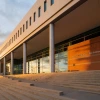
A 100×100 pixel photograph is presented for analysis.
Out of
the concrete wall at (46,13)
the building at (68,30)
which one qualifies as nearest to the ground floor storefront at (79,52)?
the building at (68,30)

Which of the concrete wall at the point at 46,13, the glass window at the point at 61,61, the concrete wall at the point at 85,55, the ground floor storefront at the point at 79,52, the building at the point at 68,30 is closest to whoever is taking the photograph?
the concrete wall at the point at 46,13

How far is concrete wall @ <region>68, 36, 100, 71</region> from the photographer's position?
72.9ft

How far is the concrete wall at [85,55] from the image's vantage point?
22219 mm

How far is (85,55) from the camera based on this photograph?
24.2 meters

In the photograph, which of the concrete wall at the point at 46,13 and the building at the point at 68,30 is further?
the building at the point at 68,30

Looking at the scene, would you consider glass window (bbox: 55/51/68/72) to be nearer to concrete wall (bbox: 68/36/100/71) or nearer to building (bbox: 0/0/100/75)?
building (bbox: 0/0/100/75)

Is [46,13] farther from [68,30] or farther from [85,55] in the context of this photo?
[85,55]

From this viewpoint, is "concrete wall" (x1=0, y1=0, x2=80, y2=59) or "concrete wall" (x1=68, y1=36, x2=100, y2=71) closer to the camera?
"concrete wall" (x1=0, y1=0, x2=80, y2=59)

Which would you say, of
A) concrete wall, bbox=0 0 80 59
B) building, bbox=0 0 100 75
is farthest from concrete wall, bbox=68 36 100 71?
concrete wall, bbox=0 0 80 59

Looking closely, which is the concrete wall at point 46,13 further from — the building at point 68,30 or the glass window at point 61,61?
the glass window at point 61,61

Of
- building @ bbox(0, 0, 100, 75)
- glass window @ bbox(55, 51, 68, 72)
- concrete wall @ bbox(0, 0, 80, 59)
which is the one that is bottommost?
glass window @ bbox(55, 51, 68, 72)

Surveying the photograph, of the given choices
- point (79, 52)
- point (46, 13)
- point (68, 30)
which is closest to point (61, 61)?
point (79, 52)

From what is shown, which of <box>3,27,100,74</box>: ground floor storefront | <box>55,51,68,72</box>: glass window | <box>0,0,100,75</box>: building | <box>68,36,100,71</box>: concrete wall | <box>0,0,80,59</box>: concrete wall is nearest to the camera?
<box>0,0,80,59</box>: concrete wall

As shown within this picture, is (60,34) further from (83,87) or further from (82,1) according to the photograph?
(83,87)
